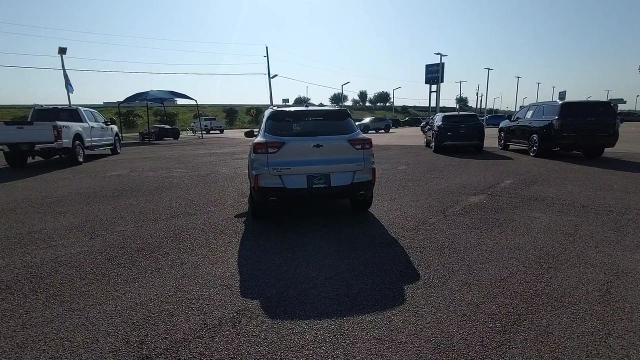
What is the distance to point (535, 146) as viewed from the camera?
14.5m

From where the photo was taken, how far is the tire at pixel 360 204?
22.1 ft

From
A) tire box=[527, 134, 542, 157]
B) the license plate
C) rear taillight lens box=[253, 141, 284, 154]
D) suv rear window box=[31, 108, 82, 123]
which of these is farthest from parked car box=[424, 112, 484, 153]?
suv rear window box=[31, 108, 82, 123]

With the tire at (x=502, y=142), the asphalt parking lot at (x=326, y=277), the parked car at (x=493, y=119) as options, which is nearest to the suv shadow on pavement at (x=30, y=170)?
the asphalt parking lot at (x=326, y=277)

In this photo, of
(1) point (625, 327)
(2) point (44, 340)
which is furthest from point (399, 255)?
(2) point (44, 340)

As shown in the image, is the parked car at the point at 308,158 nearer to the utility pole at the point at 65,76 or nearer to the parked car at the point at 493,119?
the utility pole at the point at 65,76

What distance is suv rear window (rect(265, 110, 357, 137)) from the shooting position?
6066 millimetres

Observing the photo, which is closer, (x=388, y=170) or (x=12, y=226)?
(x=12, y=226)

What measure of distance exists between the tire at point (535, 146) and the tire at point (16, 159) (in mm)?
17344

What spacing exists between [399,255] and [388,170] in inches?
301

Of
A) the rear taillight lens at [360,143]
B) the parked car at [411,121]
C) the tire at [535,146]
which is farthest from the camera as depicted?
the parked car at [411,121]

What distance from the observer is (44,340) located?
305 cm

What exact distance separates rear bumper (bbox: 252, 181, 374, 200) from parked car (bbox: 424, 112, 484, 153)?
1178cm

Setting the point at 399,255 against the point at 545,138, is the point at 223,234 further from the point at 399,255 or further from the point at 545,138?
the point at 545,138

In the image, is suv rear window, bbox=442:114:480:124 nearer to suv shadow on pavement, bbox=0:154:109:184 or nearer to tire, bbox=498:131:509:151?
tire, bbox=498:131:509:151
